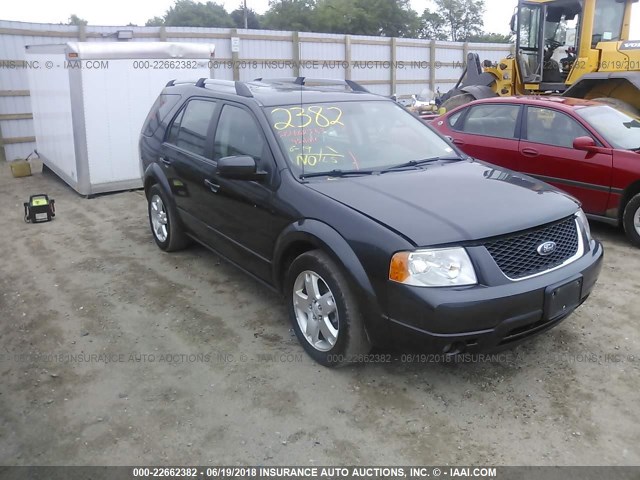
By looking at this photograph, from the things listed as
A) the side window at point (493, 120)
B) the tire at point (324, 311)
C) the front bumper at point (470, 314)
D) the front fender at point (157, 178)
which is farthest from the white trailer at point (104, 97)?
the front bumper at point (470, 314)

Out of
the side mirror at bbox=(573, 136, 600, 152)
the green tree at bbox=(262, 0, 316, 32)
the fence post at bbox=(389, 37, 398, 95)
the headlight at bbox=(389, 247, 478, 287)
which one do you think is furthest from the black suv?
the green tree at bbox=(262, 0, 316, 32)

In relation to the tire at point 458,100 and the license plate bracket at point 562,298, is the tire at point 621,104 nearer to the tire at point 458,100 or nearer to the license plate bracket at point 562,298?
the tire at point 458,100

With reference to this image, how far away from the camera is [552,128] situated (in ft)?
21.0

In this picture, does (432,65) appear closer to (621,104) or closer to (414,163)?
(621,104)

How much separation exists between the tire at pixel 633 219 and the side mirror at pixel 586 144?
64 centimetres

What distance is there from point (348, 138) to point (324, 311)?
1369 mm

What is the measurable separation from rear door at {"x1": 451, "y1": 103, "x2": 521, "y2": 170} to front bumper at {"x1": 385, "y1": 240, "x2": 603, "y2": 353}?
12.7 ft

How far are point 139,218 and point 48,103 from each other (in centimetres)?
332

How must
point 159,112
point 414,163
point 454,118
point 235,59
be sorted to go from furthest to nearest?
point 235,59, point 454,118, point 159,112, point 414,163

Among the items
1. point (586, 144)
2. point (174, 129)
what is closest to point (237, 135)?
point (174, 129)

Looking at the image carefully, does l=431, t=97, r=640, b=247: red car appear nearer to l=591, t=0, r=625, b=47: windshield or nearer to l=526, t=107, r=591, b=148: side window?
l=526, t=107, r=591, b=148: side window

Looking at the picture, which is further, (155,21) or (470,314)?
(155,21)

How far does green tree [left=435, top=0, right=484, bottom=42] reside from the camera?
181 ft

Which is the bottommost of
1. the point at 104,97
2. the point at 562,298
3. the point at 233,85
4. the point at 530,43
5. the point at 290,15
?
the point at 562,298
